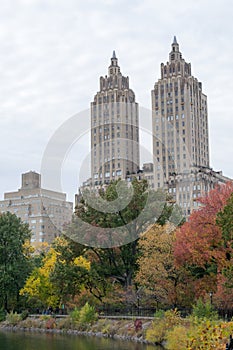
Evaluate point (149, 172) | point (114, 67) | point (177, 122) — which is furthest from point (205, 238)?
point (114, 67)

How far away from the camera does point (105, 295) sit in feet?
166

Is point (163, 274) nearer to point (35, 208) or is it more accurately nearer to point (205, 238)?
point (205, 238)

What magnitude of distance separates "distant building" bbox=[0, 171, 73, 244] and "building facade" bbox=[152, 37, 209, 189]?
22.9m

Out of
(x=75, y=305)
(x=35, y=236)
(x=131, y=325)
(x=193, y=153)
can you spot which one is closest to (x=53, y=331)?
(x=75, y=305)

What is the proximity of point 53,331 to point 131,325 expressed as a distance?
9.13m

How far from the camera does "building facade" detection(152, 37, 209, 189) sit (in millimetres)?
111938

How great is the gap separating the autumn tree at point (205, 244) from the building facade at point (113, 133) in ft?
230

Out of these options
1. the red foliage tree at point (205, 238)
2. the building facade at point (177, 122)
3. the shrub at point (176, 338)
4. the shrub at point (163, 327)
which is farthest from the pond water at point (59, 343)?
the building facade at point (177, 122)

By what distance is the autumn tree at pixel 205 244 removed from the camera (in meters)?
37.8

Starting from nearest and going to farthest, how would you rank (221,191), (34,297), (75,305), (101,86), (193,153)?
(221,191)
(75,305)
(34,297)
(193,153)
(101,86)

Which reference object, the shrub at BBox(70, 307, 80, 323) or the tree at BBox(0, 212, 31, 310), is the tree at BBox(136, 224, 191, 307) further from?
the tree at BBox(0, 212, 31, 310)

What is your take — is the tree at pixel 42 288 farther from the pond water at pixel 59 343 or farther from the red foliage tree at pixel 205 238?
the red foliage tree at pixel 205 238

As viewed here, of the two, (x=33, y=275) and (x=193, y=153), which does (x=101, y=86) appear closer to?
(x=193, y=153)

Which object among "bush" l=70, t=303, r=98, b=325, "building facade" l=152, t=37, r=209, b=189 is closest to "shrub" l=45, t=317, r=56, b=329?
"bush" l=70, t=303, r=98, b=325
